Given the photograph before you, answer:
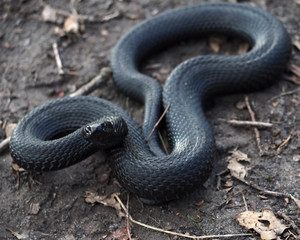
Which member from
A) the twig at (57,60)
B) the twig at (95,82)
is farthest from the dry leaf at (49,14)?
the twig at (95,82)

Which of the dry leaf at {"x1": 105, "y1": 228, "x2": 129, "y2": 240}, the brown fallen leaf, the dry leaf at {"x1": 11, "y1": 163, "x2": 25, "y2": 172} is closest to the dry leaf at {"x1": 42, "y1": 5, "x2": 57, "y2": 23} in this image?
the dry leaf at {"x1": 11, "y1": 163, "x2": 25, "y2": 172}

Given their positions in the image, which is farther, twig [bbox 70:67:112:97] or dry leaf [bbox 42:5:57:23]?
dry leaf [bbox 42:5:57:23]

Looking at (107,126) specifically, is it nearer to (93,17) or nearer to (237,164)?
(237,164)

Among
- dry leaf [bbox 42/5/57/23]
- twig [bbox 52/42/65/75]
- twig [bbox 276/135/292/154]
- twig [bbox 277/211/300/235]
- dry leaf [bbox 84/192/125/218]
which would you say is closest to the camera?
twig [bbox 277/211/300/235]

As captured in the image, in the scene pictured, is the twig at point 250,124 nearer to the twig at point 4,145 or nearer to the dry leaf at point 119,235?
the dry leaf at point 119,235

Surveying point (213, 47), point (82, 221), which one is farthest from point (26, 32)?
point (82, 221)

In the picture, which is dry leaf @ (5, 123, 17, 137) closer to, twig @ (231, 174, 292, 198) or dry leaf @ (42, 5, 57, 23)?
dry leaf @ (42, 5, 57, 23)

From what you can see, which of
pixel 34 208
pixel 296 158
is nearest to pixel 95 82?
pixel 34 208

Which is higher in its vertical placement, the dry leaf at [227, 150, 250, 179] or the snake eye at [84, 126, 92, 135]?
the snake eye at [84, 126, 92, 135]
